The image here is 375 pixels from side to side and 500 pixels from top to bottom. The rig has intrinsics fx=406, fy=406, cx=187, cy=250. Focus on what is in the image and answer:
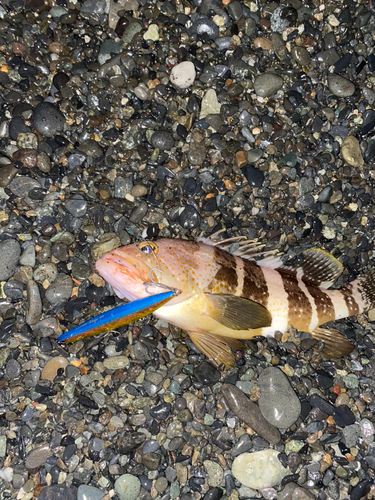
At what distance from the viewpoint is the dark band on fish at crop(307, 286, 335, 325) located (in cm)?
511

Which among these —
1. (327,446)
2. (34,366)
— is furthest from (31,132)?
(327,446)

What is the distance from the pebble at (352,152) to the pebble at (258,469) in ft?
12.8

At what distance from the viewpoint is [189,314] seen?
15.1 feet

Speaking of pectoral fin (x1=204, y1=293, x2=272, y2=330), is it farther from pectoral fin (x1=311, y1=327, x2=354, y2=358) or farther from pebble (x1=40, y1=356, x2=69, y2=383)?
pebble (x1=40, y1=356, x2=69, y2=383)

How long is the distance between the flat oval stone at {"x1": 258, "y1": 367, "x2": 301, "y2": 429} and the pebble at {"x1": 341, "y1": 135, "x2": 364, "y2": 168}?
3.08m

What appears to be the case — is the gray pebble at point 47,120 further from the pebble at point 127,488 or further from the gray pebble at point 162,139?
the pebble at point 127,488

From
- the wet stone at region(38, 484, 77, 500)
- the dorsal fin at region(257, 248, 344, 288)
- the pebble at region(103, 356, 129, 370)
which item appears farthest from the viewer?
the dorsal fin at region(257, 248, 344, 288)

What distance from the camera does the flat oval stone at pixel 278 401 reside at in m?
4.62

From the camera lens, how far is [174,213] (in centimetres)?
525

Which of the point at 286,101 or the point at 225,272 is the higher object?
the point at 286,101

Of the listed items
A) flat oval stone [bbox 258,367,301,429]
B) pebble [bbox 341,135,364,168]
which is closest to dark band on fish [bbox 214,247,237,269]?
flat oval stone [bbox 258,367,301,429]

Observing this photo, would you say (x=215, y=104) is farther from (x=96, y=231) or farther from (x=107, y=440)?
(x=107, y=440)

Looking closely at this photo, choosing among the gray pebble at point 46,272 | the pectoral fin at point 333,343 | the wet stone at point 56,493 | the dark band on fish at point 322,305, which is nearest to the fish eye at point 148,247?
the gray pebble at point 46,272

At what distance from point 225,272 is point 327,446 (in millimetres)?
2365
